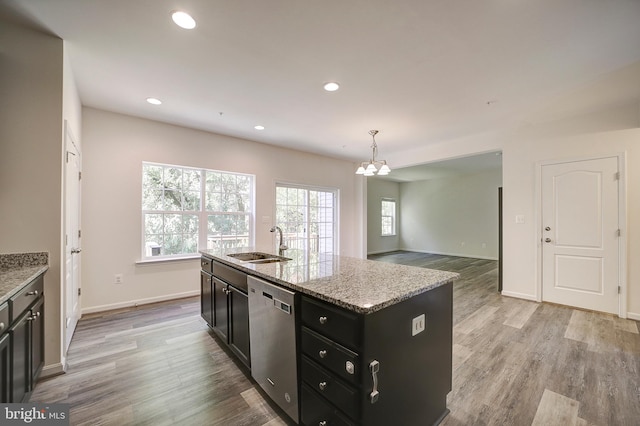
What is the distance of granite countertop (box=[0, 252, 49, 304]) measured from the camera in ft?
4.98

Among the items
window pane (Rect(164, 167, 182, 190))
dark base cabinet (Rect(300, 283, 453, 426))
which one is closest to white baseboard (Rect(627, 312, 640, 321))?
dark base cabinet (Rect(300, 283, 453, 426))

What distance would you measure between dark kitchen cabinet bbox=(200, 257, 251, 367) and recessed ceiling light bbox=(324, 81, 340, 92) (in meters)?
2.05

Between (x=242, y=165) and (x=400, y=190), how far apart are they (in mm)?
7090

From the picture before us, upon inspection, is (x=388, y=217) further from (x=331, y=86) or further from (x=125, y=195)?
(x=125, y=195)

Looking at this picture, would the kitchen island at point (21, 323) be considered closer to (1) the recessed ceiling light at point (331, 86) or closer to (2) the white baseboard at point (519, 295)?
(1) the recessed ceiling light at point (331, 86)

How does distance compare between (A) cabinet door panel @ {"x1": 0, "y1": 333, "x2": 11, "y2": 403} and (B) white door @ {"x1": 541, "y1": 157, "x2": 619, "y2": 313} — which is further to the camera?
(B) white door @ {"x1": 541, "y1": 157, "x2": 619, "y2": 313}

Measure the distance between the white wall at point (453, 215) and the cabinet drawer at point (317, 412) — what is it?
8149 mm

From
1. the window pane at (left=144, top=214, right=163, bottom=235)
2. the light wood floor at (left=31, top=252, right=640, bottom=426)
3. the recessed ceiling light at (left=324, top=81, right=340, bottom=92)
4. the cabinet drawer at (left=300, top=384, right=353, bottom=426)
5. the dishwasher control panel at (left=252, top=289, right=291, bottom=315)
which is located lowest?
the light wood floor at (left=31, top=252, right=640, bottom=426)

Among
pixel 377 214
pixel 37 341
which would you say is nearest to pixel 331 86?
pixel 37 341

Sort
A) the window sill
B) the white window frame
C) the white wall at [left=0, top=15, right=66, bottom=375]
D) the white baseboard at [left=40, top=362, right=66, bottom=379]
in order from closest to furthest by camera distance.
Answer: the white wall at [left=0, top=15, right=66, bottom=375]
the white baseboard at [left=40, top=362, right=66, bottom=379]
the window sill
the white window frame

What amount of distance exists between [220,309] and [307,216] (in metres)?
3.45

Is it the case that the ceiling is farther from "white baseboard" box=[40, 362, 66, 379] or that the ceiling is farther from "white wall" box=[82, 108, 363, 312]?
"white baseboard" box=[40, 362, 66, 379]

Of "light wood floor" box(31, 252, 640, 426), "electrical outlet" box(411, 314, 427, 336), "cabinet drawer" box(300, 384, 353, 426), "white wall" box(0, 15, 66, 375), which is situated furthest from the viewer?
"white wall" box(0, 15, 66, 375)

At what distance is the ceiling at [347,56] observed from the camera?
1.76 m
